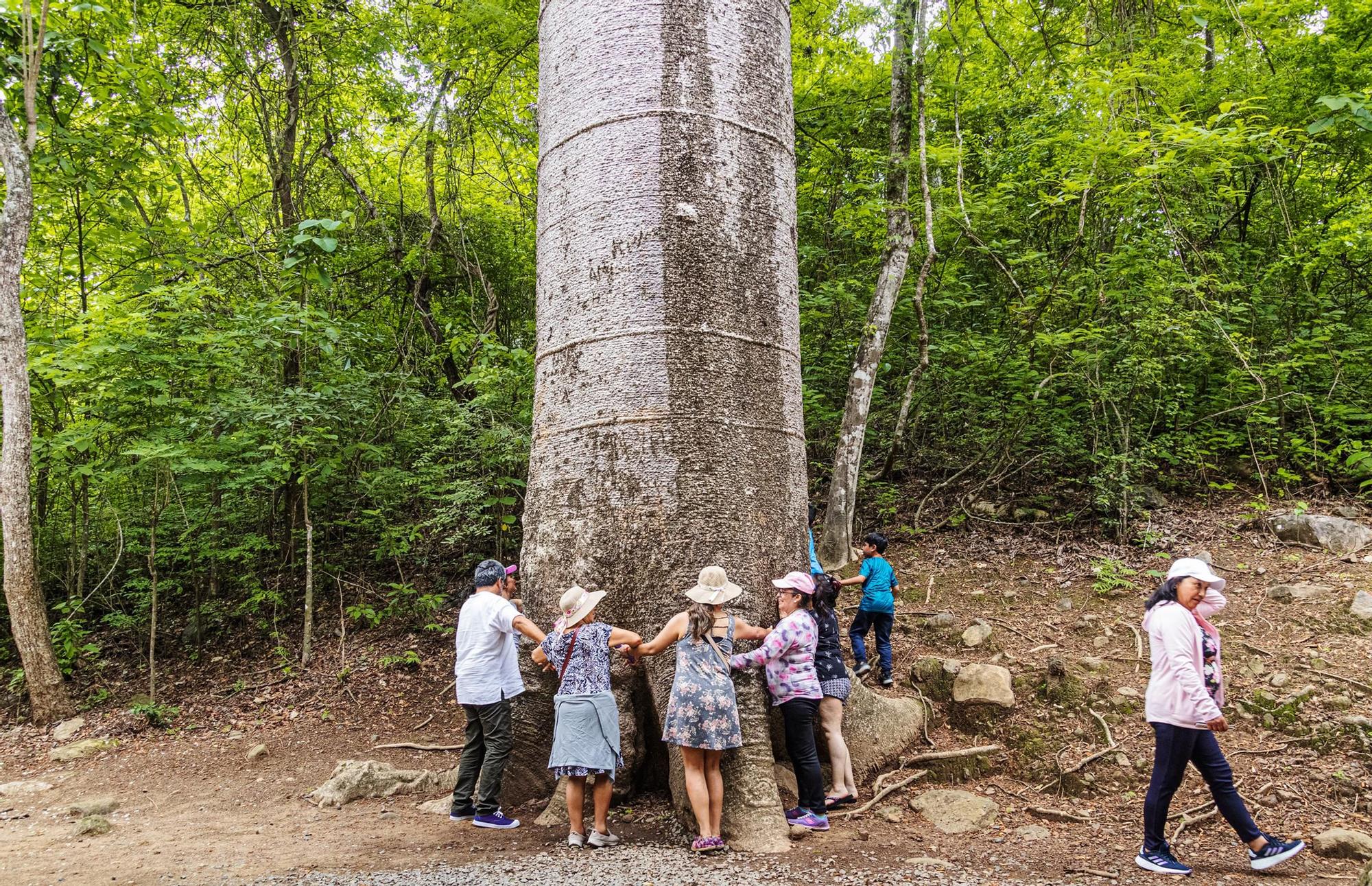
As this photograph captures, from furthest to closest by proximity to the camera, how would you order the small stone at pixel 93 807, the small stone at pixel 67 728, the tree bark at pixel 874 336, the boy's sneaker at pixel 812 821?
the tree bark at pixel 874 336 < the small stone at pixel 67 728 < the small stone at pixel 93 807 < the boy's sneaker at pixel 812 821

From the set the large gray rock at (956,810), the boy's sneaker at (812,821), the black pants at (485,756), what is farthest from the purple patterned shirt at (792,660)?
the black pants at (485,756)

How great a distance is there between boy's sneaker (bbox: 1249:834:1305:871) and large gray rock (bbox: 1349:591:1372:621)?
321cm

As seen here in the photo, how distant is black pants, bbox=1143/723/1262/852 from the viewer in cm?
355

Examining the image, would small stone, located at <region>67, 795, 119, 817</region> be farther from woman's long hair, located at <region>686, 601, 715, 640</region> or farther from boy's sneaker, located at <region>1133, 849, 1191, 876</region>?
boy's sneaker, located at <region>1133, 849, 1191, 876</region>

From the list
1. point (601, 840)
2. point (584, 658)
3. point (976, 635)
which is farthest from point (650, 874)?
point (976, 635)

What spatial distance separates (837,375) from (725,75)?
5.28 meters

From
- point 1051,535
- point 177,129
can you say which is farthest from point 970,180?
point 177,129

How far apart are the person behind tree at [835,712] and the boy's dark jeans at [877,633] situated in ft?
4.37

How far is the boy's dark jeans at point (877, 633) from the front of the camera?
5.79 m

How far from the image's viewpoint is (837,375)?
912 centimetres

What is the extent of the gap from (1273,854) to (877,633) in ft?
9.02

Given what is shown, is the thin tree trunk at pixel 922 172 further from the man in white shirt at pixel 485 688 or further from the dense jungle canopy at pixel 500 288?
the man in white shirt at pixel 485 688

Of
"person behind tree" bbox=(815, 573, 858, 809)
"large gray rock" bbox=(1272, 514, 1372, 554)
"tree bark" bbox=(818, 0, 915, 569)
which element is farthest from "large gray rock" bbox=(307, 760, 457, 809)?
"large gray rock" bbox=(1272, 514, 1372, 554)

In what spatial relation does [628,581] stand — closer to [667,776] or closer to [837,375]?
[667,776]
